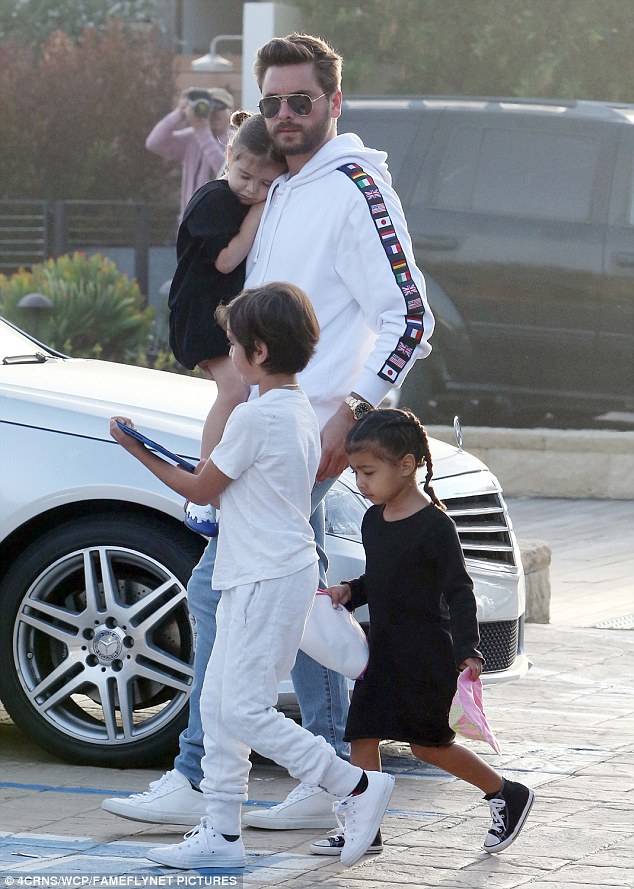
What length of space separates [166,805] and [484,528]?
1665 mm

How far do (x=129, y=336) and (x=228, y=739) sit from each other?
1026 centimetres

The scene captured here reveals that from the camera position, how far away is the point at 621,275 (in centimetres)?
1245

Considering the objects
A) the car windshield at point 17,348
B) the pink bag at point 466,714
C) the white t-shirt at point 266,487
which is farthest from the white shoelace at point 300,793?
the car windshield at point 17,348

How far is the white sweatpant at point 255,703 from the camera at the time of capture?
4.00 meters

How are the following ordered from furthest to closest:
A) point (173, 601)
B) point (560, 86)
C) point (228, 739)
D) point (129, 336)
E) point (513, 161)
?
point (560, 86) < point (129, 336) < point (513, 161) < point (173, 601) < point (228, 739)

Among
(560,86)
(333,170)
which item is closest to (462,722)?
(333,170)

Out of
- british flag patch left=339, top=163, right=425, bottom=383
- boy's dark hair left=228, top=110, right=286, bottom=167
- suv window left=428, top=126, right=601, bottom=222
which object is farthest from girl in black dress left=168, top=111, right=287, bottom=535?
suv window left=428, top=126, right=601, bottom=222

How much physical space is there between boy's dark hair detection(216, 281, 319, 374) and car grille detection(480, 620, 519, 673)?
1686 millimetres

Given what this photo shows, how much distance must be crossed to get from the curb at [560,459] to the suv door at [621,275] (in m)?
1.19

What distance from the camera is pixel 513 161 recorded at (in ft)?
41.4

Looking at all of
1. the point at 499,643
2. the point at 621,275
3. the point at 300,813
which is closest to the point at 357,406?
the point at 300,813

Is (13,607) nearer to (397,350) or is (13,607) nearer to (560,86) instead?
(397,350)

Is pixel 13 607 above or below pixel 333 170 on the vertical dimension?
below

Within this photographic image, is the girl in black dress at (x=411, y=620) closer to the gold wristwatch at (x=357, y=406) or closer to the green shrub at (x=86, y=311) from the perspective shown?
the gold wristwatch at (x=357, y=406)
